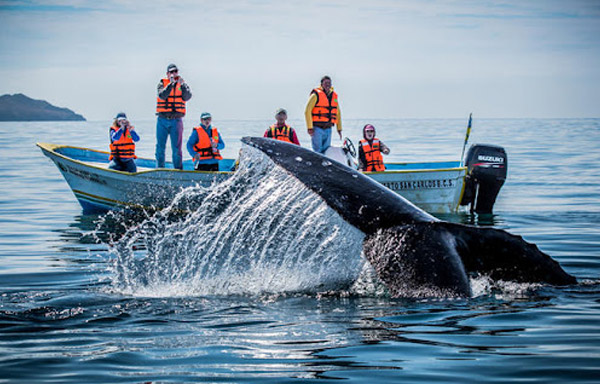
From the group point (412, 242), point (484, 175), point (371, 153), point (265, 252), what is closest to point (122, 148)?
point (371, 153)

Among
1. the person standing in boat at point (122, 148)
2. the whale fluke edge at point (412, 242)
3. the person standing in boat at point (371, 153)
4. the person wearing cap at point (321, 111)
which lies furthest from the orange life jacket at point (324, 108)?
the whale fluke edge at point (412, 242)

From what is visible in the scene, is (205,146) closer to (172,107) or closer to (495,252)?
(172,107)

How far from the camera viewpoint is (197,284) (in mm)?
7562

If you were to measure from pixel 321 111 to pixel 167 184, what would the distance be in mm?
4058

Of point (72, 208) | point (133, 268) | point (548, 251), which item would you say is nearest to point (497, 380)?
point (133, 268)

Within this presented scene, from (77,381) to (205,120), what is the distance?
1198 centimetres

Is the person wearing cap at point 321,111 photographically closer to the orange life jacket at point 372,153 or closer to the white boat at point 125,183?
the orange life jacket at point 372,153

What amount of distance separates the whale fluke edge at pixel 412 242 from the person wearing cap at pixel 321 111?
1211cm

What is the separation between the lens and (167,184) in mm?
16234

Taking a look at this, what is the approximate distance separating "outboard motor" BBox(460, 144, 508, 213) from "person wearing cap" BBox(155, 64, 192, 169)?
→ 6.49 metres

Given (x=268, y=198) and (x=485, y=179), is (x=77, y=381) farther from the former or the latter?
(x=485, y=179)

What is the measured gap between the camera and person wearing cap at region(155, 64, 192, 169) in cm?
1681

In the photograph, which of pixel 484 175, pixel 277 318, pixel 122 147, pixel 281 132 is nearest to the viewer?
pixel 277 318

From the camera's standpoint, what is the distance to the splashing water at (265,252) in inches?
249
